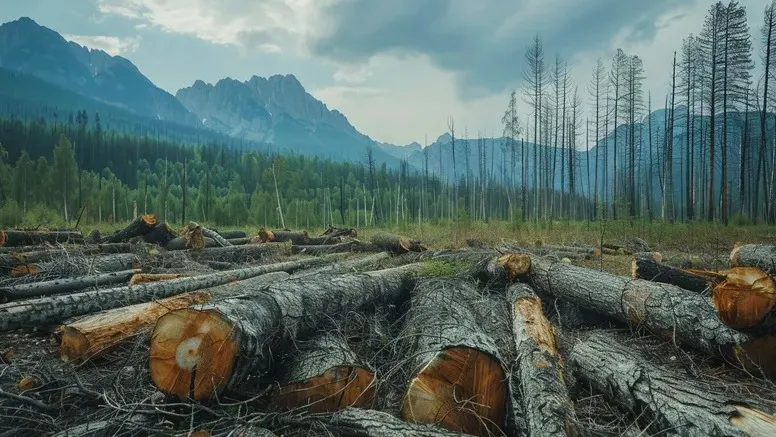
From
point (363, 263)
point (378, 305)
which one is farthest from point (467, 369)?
point (363, 263)

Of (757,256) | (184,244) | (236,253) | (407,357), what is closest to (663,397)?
(407,357)

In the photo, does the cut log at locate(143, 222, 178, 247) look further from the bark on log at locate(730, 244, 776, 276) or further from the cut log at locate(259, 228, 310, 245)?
the bark on log at locate(730, 244, 776, 276)

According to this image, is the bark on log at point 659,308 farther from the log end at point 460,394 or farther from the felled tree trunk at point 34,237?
the felled tree trunk at point 34,237

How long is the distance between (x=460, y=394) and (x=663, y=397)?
1.40 m

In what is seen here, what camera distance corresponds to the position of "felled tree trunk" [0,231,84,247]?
1061cm

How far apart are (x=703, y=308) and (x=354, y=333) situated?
3.38 meters

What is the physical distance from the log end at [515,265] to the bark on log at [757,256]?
128 inches

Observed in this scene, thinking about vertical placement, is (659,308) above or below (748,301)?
below

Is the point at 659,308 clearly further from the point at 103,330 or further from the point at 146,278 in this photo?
the point at 146,278

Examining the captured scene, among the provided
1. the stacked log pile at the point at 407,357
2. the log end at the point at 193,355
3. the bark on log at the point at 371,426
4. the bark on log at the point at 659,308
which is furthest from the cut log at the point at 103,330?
the bark on log at the point at 659,308

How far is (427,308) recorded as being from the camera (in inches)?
180

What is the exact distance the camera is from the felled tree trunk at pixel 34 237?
10609 millimetres

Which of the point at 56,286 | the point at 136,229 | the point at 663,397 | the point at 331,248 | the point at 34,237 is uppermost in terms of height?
the point at 136,229

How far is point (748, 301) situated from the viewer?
3.68 metres
